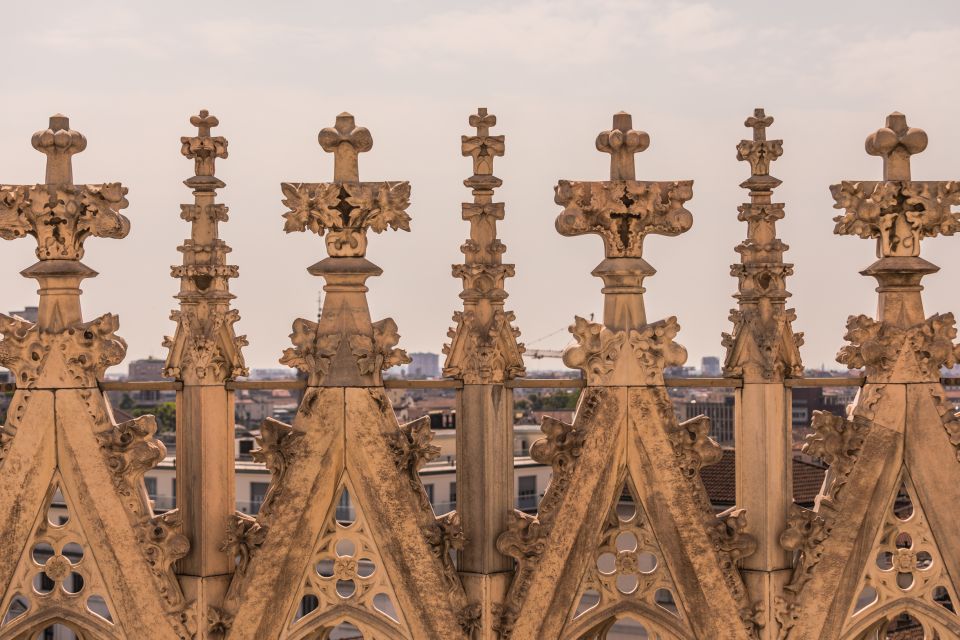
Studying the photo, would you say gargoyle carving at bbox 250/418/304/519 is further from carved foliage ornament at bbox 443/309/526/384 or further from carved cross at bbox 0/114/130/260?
carved cross at bbox 0/114/130/260

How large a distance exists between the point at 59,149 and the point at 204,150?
3.41 ft

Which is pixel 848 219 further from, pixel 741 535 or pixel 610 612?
pixel 610 612

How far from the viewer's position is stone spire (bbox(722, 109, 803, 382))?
12.5m

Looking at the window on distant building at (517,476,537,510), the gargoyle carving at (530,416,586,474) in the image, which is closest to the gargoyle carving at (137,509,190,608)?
the gargoyle carving at (530,416,586,474)

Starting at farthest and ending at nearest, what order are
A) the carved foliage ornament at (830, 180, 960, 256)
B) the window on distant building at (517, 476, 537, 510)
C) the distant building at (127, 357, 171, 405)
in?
the distant building at (127, 357, 171, 405) → the window on distant building at (517, 476, 537, 510) → the carved foliage ornament at (830, 180, 960, 256)

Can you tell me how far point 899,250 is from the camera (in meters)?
12.6

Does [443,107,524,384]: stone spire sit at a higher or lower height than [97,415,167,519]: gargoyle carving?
higher

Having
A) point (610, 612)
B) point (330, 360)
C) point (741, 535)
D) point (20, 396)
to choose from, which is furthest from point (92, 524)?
point (741, 535)

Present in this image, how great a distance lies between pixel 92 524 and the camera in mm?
12344

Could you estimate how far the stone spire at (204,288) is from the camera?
12.4 metres

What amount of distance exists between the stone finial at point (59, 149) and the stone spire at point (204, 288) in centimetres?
79

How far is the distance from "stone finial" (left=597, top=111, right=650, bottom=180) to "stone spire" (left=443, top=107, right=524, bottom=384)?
757 mm

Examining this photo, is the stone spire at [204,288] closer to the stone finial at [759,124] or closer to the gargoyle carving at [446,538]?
the gargoyle carving at [446,538]

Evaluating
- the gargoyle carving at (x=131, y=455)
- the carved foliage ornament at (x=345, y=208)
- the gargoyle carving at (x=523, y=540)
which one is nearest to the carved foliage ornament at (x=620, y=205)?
the carved foliage ornament at (x=345, y=208)
